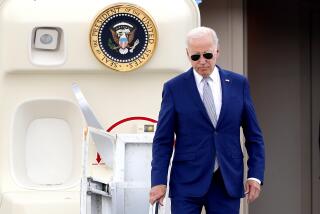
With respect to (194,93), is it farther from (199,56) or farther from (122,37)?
(122,37)

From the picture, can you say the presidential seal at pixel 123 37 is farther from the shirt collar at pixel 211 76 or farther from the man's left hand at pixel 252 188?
the man's left hand at pixel 252 188

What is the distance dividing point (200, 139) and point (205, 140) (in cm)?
2

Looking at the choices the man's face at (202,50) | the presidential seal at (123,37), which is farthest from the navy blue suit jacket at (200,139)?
the presidential seal at (123,37)

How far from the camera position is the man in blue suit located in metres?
3.93

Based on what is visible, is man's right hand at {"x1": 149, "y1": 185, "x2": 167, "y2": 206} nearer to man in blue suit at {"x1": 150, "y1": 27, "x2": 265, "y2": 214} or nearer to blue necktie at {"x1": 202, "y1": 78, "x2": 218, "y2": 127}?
man in blue suit at {"x1": 150, "y1": 27, "x2": 265, "y2": 214}

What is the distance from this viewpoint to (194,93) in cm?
397

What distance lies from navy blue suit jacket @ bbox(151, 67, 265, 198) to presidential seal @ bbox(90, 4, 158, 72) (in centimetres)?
125

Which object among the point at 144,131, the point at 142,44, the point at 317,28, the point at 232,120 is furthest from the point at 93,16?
the point at 317,28

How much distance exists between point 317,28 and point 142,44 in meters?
2.99

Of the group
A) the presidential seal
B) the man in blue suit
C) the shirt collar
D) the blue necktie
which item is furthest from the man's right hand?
the presidential seal

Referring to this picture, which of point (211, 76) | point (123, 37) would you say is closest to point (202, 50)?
point (211, 76)

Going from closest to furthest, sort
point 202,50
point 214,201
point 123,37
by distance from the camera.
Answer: point 202,50 < point 214,201 < point 123,37

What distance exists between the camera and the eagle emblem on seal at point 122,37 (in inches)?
206

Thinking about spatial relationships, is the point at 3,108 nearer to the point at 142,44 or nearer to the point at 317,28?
the point at 142,44
